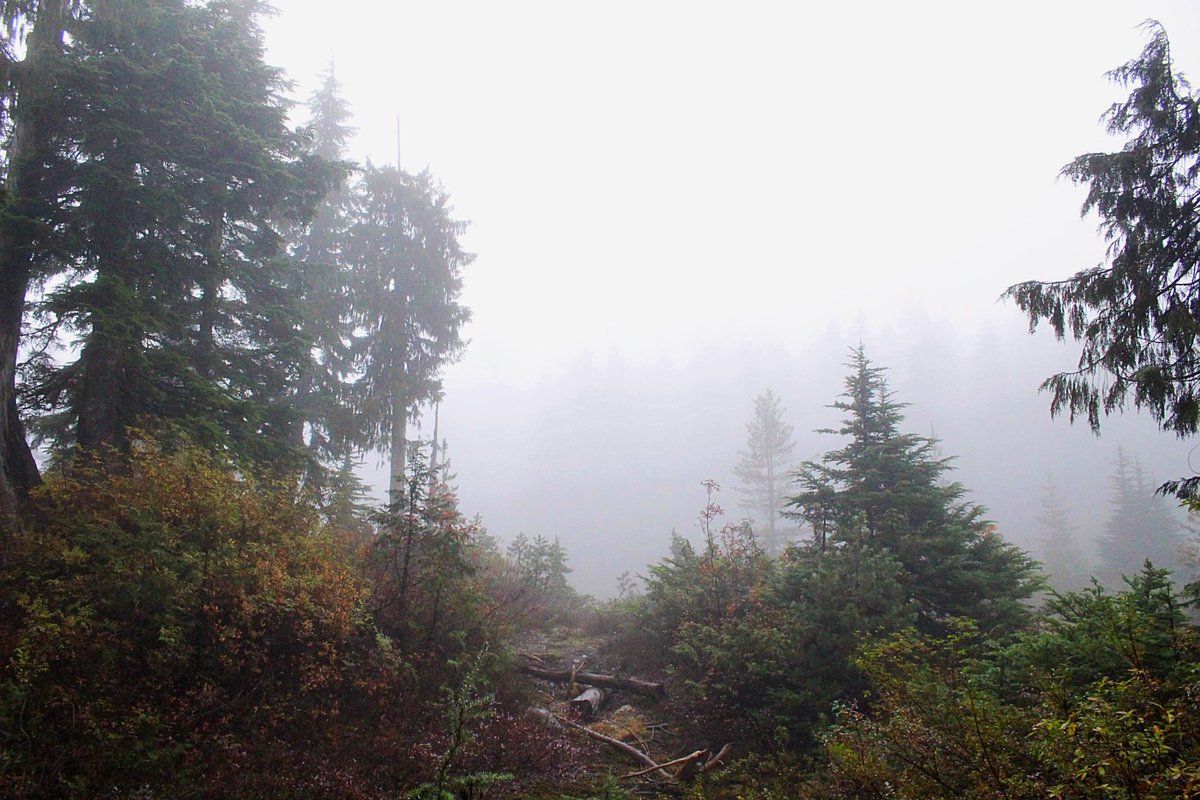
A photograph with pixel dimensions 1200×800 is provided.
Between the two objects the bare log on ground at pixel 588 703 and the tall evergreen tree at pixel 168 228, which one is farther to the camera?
the tall evergreen tree at pixel 168 228

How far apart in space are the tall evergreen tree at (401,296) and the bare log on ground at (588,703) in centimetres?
1243

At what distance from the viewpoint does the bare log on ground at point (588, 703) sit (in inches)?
345

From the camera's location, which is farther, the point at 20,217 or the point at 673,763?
the point at 20,217

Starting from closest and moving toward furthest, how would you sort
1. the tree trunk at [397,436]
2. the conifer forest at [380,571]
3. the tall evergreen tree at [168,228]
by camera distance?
the conifer forest at [380,571], the tall evergreen tree at [168,228], the tree trunk at [397,436]

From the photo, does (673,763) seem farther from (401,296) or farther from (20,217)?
(401,296)

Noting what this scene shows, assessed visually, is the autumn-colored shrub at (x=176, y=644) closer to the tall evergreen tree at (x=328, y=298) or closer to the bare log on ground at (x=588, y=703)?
the bare log on ground at (x=588, y=703)

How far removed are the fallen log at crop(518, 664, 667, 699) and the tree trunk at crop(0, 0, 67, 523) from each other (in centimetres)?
833

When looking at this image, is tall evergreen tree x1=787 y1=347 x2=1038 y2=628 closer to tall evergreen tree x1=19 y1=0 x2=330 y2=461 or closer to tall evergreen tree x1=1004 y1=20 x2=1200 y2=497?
tall evergreen tree x1=1004 y1=20 x2=1200 y2=497

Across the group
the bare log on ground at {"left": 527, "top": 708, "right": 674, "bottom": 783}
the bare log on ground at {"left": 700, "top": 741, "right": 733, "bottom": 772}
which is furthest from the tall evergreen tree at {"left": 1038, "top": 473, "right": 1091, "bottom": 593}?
the bare log on ground at {"left": 527, "top": 708, "right": 674, "bottom": 783}

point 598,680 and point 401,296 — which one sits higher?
point 401,296

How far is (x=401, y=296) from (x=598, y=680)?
15.6 metres

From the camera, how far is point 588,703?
29.2 ft

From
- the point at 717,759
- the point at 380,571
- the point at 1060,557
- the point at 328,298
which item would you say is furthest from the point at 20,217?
the point at 1060,557

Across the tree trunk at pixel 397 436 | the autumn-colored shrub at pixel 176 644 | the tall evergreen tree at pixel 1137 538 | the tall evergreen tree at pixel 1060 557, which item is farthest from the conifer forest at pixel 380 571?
the tall evergreen tree at pixel 1137 538
